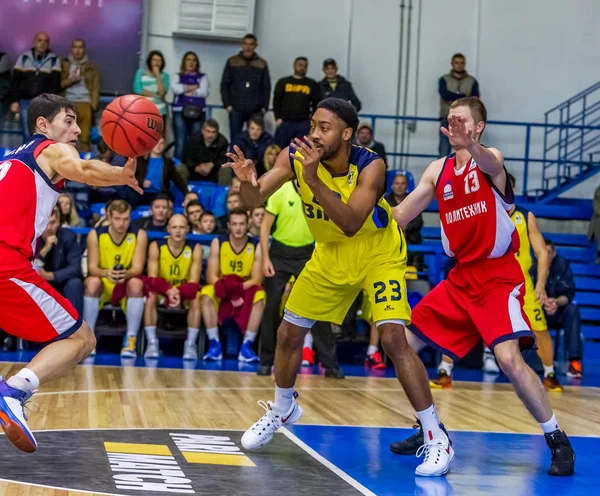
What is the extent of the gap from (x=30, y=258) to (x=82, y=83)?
10.3m

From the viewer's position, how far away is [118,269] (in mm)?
10805

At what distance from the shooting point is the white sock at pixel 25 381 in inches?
189

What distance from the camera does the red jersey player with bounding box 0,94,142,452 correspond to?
4.82 meters

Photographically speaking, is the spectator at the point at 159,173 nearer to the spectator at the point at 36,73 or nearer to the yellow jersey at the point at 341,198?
the spectator at the point at 36,73

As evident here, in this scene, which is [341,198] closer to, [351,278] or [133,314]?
[351,278]

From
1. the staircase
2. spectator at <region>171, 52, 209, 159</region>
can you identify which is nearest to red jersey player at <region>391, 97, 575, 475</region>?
spectator at <region>171, 52, 209, 159</region>

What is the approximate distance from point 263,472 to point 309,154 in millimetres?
1618

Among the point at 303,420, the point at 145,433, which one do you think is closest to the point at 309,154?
the point at 145,433

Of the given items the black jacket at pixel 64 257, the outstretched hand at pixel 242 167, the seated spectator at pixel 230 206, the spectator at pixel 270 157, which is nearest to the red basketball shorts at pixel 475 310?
the outstretched hand at pixel 242 167

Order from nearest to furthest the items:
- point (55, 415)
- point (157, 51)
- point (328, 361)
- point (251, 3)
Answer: point (55, 415)
point (328, 361)
point (157, 51)
point (251, 3)

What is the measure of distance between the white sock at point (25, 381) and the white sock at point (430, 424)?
6.69 feet

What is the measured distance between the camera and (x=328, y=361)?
968 cm

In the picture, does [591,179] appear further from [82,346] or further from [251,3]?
[82,346]

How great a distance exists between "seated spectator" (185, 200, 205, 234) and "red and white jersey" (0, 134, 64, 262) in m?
6.89
